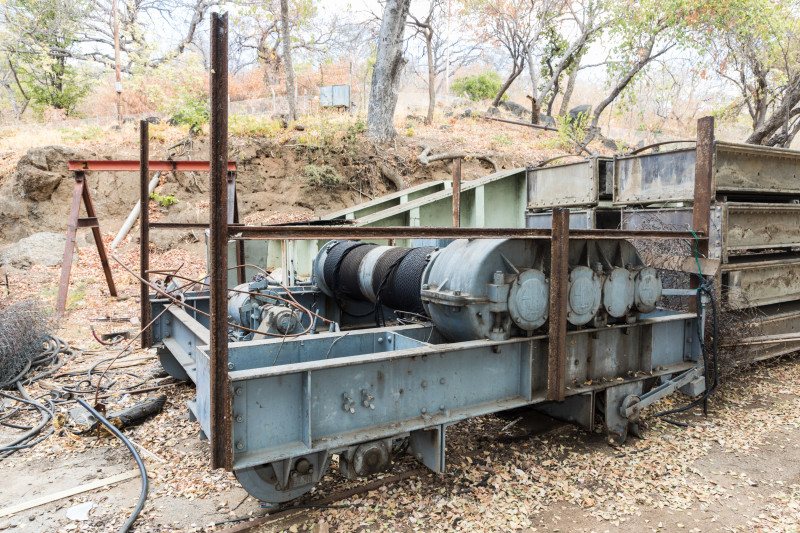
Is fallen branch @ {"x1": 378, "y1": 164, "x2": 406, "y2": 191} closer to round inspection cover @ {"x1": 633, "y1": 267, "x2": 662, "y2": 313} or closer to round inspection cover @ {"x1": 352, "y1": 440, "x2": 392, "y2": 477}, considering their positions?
round inspection cover @ {"x1": 633, "y1": 267, "x2": 662, "y2": 313}

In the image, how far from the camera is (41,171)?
46.3ft

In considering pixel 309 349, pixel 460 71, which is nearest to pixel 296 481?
pixel 309 349

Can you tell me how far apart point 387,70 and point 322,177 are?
4.00 meters

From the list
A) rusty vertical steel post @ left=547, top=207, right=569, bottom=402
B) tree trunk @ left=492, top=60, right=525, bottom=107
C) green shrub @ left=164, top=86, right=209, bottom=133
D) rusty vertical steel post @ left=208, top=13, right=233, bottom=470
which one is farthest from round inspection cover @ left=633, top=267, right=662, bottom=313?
tree trunk @ left=492, top=60, right=525, bottom=107

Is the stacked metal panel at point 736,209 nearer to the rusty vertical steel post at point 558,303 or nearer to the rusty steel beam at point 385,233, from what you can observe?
the rusty steel beam at point 385,233

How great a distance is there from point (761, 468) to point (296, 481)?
3.52m

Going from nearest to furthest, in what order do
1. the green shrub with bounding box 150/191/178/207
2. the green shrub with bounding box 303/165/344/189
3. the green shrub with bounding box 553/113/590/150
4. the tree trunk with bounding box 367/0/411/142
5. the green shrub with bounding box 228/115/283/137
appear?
the green shrub with bounding box 150/191/178/207, the green shrub with bounding box 303/165/344/189, the tree trunk with bounding box 367/0/411/142, the green shrub with bounding box 228/115/283/137, the green shrub with bounding box 553/113/590/150

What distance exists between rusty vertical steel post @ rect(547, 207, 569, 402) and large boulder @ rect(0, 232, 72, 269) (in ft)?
37.1

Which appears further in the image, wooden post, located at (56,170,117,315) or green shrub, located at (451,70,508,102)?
green shrub, located at (451,70,508,102)

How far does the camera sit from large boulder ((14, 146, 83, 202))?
14.0 meters

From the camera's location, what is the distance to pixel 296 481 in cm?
300

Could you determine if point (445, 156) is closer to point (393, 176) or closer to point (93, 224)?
point (393, 176)

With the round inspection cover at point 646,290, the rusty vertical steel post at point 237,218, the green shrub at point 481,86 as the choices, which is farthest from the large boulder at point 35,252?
the green shrub at point 481,86

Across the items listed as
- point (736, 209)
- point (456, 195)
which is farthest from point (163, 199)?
point (736, 209)
